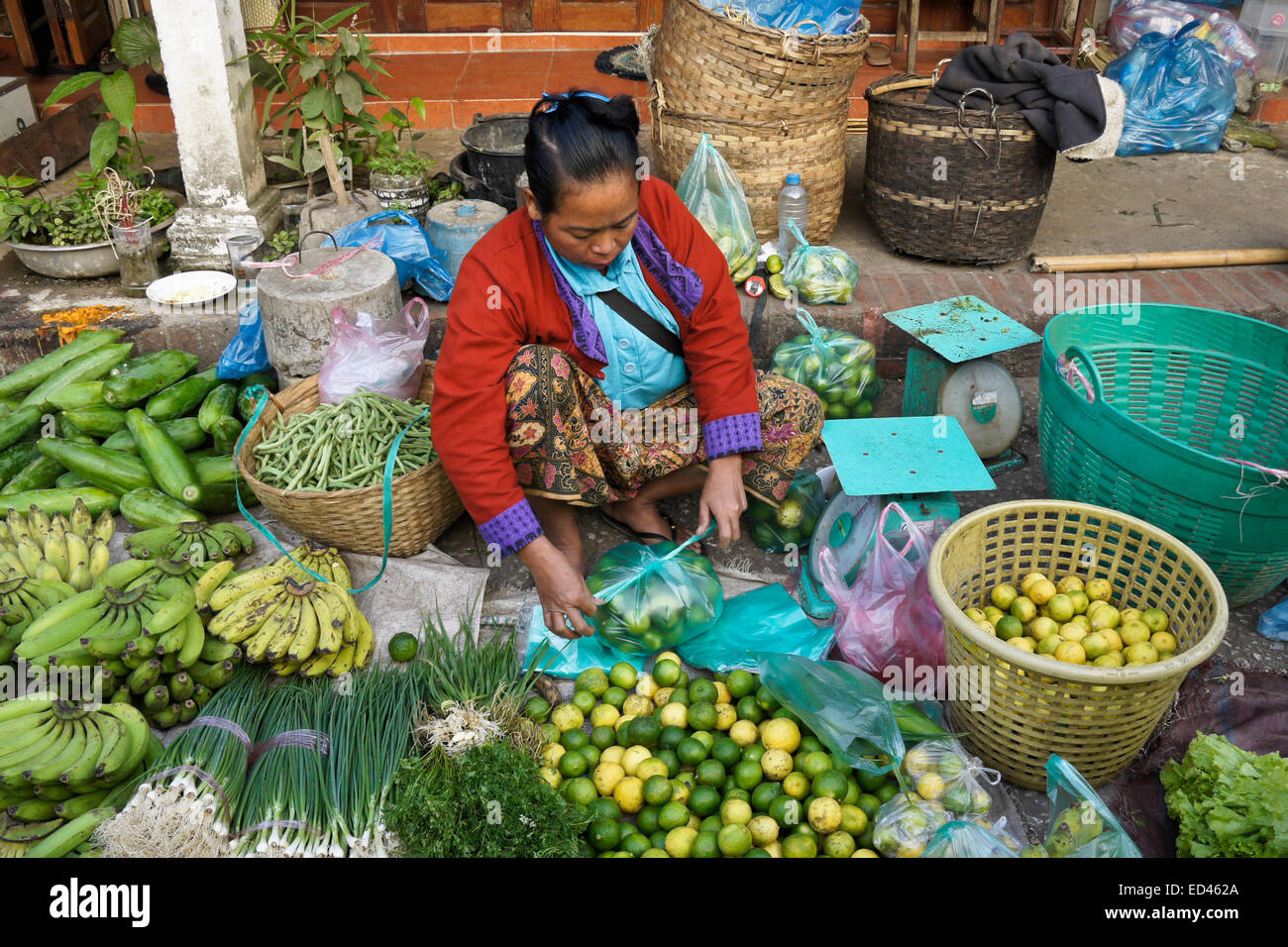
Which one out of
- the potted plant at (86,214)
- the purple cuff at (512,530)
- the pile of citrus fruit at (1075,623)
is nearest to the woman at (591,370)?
the purple cuff at (512,530)

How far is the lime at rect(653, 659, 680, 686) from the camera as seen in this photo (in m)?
2.47

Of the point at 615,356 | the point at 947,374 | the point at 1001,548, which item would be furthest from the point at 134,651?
the point at 947,374

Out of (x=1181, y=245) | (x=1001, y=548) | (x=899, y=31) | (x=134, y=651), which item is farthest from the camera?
(x=899, y=31)

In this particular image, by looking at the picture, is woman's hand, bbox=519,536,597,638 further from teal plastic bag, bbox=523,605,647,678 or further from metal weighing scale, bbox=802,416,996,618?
metal weighing scale, bbox=802,416,996,618

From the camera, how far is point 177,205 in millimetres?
4363

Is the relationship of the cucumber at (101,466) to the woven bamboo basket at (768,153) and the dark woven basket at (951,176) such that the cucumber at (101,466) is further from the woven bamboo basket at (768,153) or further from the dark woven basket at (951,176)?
the dark woven basket at (951,176)

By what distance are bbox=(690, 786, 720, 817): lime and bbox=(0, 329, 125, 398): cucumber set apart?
2.83 metres

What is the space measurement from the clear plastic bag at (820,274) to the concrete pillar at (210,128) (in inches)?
88.4

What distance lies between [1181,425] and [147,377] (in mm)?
3488

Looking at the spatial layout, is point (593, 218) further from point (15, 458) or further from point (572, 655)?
point (15, 458)

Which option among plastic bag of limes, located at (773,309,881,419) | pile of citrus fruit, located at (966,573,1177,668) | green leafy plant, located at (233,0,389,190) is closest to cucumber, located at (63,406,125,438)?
green leafy plant, located at (233,0,389,190)
